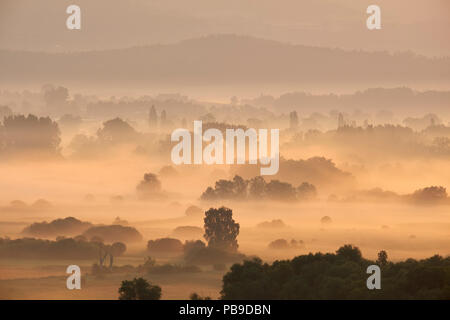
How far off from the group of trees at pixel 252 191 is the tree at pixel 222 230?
3636 cm

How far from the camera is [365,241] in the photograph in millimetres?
136250

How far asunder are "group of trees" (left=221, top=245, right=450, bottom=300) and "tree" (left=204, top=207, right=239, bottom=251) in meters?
42.0

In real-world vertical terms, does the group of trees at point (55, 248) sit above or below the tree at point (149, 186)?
below

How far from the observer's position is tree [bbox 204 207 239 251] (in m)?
115

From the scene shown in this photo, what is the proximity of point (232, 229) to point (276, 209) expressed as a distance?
41.8m

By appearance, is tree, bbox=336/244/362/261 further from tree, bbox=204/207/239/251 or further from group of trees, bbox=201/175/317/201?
group of trees, bbox=201/175/317/201

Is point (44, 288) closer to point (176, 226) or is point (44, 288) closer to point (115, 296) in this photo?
point (115, 296)

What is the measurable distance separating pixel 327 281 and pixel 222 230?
2220 inches

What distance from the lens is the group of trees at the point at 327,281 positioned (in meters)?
66.4

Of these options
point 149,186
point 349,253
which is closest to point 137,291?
point 349,253

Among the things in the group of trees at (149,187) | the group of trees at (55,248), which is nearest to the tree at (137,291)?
the group of trees at (55,248)

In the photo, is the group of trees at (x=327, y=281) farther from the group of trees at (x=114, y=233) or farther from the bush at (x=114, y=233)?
the bush at (x=114, y=233)

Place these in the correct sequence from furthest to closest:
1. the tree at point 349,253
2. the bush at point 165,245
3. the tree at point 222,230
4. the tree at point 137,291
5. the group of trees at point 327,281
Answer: the bush at point 165,245
the tree at point 222,230
the tree at point 349,253
the tree at point 137,291
the group of trees at point 327,281

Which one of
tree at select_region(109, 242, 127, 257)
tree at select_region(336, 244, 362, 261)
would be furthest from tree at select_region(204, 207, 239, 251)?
tree at select_region(336, 244, 362, 261)
